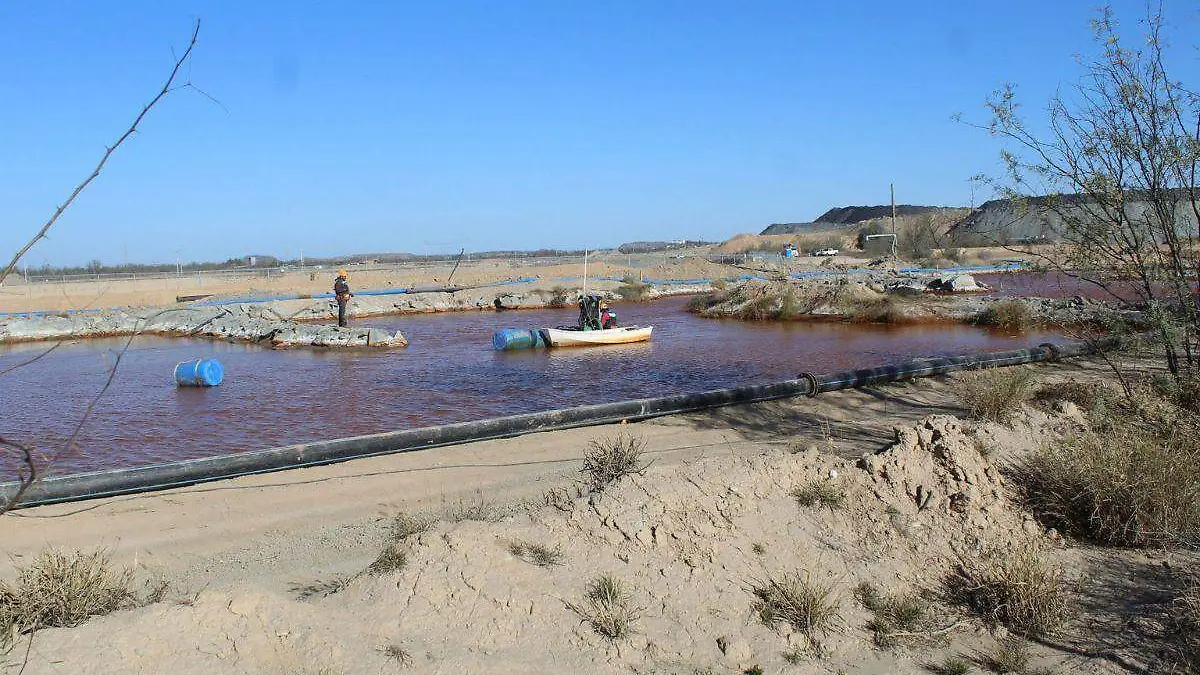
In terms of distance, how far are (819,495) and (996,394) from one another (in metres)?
4.16

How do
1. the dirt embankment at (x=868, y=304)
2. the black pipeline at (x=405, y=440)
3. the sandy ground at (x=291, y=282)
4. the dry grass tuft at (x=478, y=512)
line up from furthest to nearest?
1. the sandy ground at (x=291, y=282)
2. the dirt embankment at (x=868, y=304)
3. the black pipeline at (x=405, y=440)
4. the dry grass tuft at (x=478, y=512)

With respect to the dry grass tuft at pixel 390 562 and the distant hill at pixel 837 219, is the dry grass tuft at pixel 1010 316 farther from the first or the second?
the distant hill at pixel 837 219

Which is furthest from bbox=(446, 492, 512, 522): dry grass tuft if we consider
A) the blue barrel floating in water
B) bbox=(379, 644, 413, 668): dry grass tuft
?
the blue barrel floating in water

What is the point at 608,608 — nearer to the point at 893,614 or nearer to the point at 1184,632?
the point at 893,614

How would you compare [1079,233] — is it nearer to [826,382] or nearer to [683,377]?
[826,382]

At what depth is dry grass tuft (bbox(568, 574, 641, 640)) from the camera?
5191mm

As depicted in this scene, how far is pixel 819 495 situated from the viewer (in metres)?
6.96

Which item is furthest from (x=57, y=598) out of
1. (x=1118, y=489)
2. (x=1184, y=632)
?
(x=1118, y=489)

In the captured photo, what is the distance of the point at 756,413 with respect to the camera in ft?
40.1

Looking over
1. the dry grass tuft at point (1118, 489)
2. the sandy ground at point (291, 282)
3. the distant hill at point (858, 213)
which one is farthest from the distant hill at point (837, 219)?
the dry grass tuft at point (1118, 489)

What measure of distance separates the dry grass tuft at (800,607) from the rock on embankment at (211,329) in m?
21.3

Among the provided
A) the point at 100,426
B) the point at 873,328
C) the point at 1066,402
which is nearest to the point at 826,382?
the point at 1066,402

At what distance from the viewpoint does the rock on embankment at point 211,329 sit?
25.9m

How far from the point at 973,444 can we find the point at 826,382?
5.60 m
